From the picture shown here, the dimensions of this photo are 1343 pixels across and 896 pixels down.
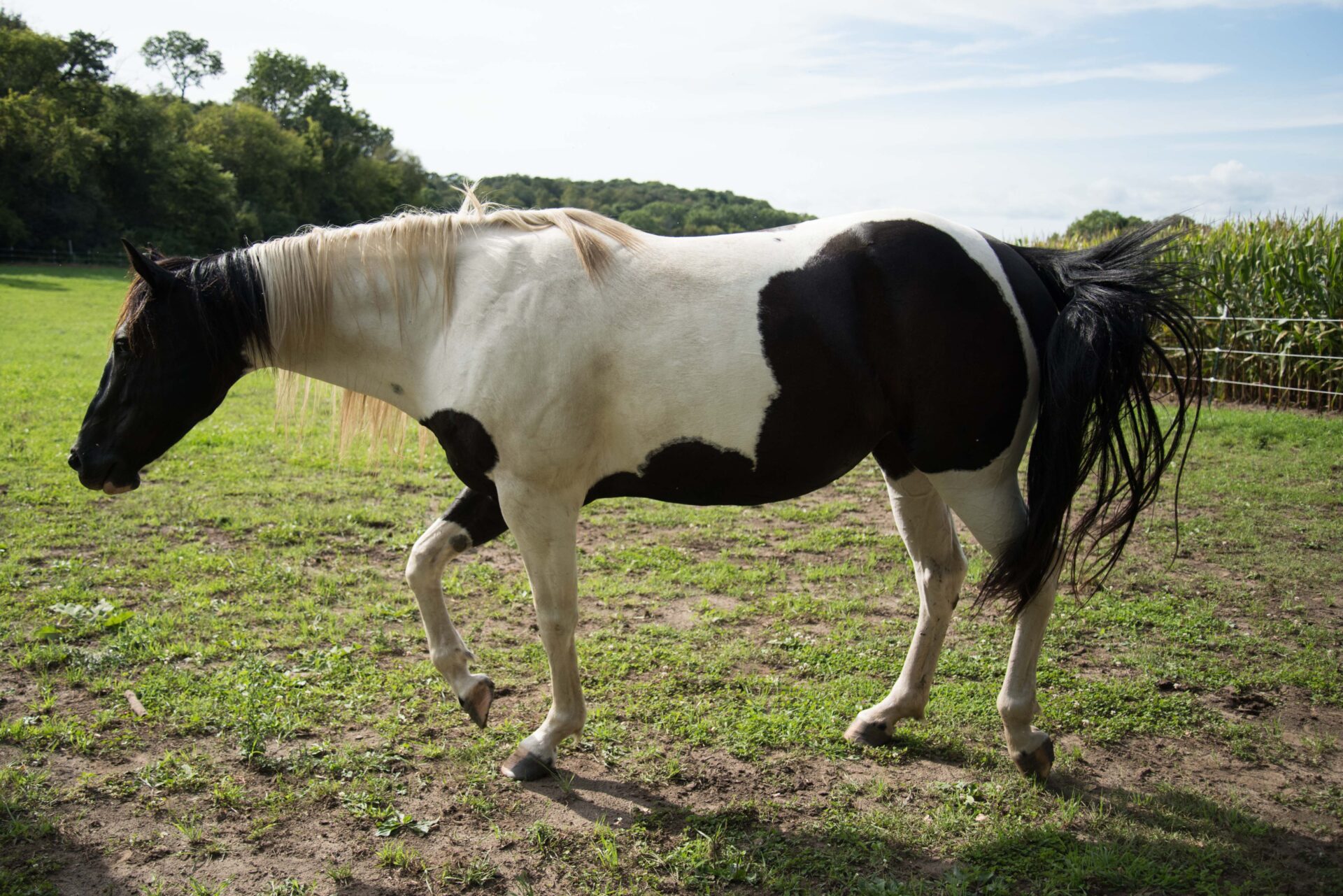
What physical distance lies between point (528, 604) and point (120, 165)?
50.6 metres

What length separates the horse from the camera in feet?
9.25

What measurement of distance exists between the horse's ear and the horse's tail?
307cm

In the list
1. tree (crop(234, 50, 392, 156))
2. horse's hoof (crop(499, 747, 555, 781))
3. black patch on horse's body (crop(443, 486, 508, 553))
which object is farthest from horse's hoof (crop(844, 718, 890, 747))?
tree (crop(234, 50, 392, 156))

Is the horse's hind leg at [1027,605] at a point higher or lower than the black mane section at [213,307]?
lower

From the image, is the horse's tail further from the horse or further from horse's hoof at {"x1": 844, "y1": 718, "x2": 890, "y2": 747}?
horse's hoof at {"x1": 844, "y1": 718, "x2": 890, "y2": 747}

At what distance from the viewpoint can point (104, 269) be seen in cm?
3578

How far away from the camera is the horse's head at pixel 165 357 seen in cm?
299

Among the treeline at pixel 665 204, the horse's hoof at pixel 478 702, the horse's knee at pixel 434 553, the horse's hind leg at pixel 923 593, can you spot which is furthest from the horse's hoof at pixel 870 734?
the treeline at pixel 665 204

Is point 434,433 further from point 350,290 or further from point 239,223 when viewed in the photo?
point 239,223

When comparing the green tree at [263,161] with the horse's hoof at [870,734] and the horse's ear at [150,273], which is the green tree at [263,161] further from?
the horse's hoof at [870,734]

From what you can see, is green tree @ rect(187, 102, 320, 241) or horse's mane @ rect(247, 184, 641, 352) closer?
horse's mane @ rect(247, 184, 641, 352)

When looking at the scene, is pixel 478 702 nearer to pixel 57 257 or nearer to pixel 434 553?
pixel 434 553

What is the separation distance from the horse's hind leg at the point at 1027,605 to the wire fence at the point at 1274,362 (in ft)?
29.0

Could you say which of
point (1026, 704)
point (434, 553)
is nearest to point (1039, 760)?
point (1026, 704)
